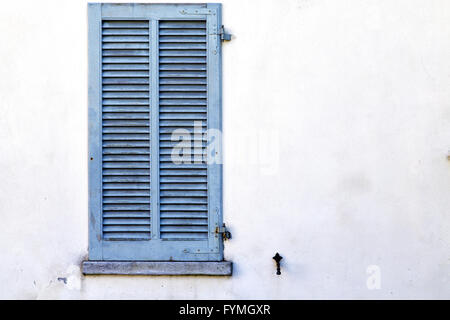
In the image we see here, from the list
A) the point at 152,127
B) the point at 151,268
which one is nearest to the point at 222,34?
the point at 152,127

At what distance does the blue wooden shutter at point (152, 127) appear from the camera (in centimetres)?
353

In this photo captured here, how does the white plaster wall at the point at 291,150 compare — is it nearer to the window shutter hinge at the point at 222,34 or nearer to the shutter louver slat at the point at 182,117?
the window shutter hinge at the point at 222,34

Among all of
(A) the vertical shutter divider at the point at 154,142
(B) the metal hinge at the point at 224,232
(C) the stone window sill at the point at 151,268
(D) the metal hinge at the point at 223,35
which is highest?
(D) the metal hinge at the point at 223,35

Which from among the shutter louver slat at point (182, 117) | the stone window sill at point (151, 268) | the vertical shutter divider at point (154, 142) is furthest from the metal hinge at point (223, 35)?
the stone window sill at point (151, 268)

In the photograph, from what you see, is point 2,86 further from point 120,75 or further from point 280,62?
point 280,62

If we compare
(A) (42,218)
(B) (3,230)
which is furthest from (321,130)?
(B) (3,230)

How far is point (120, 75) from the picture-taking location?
3.55m

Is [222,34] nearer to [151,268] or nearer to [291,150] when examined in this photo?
[291,150]

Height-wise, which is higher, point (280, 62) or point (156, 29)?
point (156, 29)

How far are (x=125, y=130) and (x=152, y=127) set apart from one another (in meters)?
0.18

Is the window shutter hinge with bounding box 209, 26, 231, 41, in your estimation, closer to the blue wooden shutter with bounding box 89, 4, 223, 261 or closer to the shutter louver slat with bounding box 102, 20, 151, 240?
the blue wooden shutter with bounding box 89, 4, 223, 261
